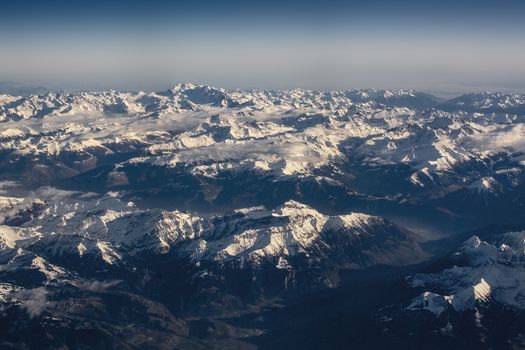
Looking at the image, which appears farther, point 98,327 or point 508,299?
point 98,327

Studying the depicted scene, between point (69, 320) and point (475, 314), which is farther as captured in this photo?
point (69, 320)

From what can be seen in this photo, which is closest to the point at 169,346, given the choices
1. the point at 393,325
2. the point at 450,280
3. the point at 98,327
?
the point at 98,327

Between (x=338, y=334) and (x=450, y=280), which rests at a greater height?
(x=450, y=280)

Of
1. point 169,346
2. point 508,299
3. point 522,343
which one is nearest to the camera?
point 522,343

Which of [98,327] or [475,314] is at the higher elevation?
[475,314]

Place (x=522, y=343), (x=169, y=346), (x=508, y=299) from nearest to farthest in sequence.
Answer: (x=522, y=343), (x=508, y=299), (x=169, y=346)

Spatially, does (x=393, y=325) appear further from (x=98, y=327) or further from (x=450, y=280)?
(x=98, y=327)

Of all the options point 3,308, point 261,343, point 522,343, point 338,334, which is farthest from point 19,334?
point 522,343

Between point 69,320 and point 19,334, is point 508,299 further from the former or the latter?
point 19,334

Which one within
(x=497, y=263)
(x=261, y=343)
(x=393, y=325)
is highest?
(x=497, y=263)
